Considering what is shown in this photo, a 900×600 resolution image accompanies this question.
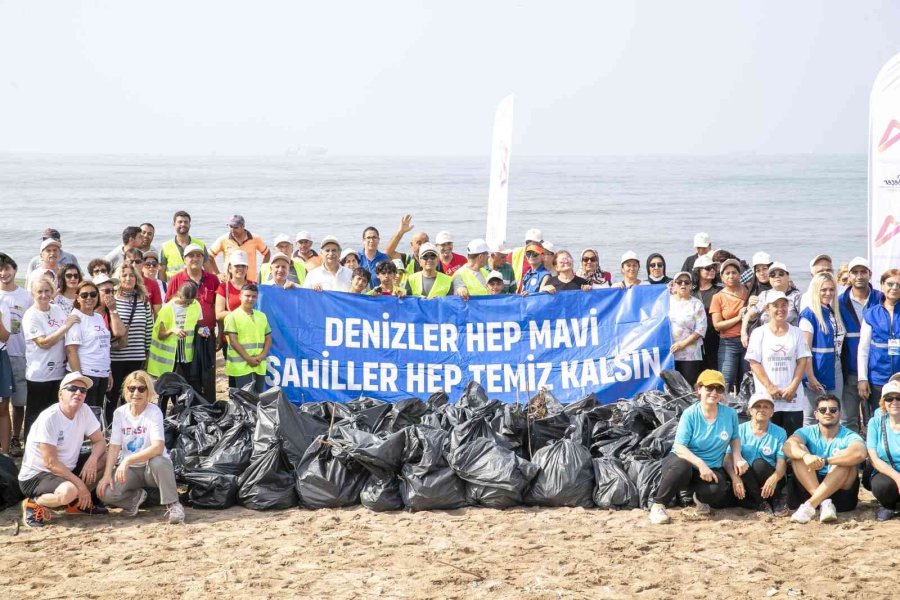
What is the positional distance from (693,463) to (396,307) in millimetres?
3282

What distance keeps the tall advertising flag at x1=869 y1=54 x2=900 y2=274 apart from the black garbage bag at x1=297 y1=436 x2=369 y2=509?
522cm

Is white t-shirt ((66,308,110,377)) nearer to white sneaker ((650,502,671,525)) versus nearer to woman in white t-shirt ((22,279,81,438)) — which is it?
woman in white t-shirt ((22,279,81,438))

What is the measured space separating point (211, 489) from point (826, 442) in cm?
449

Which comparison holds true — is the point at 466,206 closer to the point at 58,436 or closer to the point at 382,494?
the point at 382,494

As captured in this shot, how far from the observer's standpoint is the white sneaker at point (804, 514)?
23.7 feet

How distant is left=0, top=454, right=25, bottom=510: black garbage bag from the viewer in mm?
7504

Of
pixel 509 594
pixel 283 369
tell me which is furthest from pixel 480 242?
pixel 509 594

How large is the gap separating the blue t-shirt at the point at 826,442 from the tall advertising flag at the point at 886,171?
269 centimetres

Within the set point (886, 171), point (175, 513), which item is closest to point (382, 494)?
point (175, 513)

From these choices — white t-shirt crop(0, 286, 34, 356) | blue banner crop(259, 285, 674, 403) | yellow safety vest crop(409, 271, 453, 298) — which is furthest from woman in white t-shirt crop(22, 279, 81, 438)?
Answer: yellow safety vest crop(409, 271, 453, 298)

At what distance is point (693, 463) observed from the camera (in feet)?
24.1

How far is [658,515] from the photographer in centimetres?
723

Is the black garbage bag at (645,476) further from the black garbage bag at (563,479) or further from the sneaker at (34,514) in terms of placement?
the sneaker at (34,514)

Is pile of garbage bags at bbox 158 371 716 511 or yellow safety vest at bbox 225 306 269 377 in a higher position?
yellow safety vest at bbox 225 306 269 377
